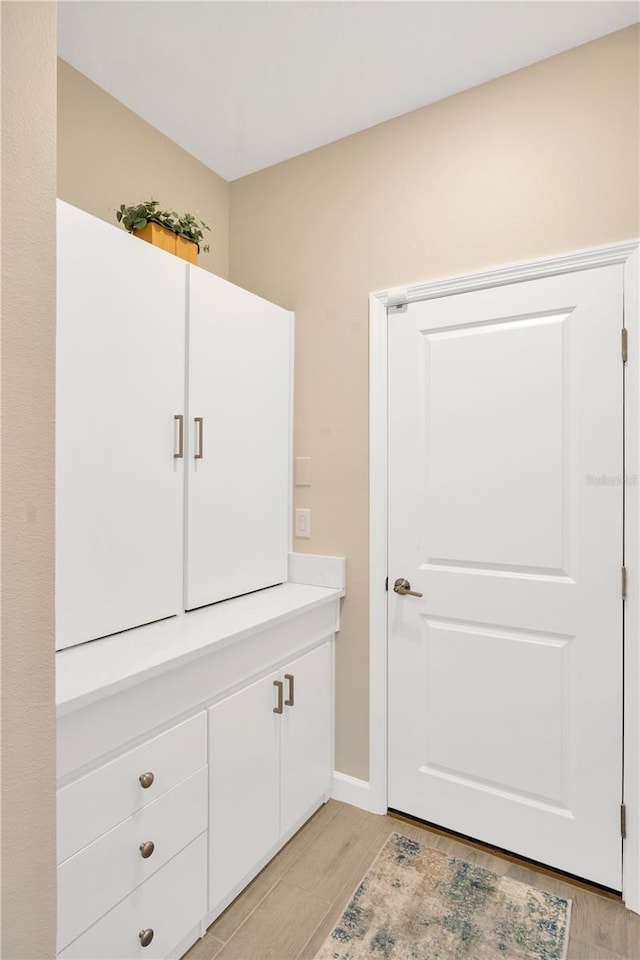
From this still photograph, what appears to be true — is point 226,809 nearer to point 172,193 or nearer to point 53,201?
point 53,201

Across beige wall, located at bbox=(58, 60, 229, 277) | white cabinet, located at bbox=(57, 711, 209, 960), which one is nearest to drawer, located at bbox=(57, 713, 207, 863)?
white cabinet, located at bbox=(57, 711, 209, 960)

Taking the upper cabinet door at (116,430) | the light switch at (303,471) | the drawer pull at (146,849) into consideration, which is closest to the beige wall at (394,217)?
the light switch at (303,471)

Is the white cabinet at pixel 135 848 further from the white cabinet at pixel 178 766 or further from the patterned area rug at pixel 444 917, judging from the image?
the patterned area rug at pixel 444 917

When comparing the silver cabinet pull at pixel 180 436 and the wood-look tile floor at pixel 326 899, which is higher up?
the silver cabinet pull at pixel 180 436

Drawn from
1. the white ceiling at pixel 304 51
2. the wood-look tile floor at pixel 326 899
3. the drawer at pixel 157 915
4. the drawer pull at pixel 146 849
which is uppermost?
the white ceiling at pixel 304 51

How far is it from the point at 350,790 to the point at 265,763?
0.60m

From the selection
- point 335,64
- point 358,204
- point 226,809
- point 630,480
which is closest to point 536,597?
point 630,480

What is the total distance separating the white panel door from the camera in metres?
1.90

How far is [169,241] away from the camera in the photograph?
182 cm

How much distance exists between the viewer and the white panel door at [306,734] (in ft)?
6.23

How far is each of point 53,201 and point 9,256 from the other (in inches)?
4.8

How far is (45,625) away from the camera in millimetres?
779

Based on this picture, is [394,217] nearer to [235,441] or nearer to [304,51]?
[304,51]

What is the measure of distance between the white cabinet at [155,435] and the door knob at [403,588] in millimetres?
513
